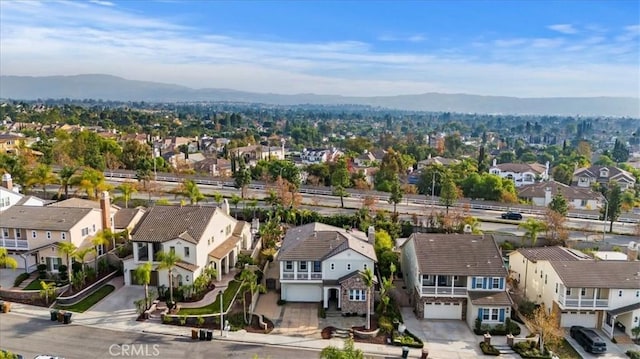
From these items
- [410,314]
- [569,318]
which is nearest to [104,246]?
[410,314]

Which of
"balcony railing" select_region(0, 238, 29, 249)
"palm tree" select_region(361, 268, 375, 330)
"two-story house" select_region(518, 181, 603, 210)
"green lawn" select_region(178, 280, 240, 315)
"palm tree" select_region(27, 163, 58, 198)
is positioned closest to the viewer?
"palm tree" select_region(361, 268, 375, 330)

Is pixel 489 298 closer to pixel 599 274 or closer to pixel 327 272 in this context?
pixel 599 274

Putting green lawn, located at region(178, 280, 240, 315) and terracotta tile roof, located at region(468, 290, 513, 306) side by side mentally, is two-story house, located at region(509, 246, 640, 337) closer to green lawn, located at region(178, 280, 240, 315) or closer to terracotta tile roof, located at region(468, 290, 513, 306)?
terracotta tile roof, located at region(468, 290, 513, 306)

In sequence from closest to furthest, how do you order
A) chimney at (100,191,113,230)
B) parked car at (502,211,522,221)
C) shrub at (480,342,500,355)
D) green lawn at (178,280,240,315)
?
shrub at (480,342,500,355)
green lawn at (178,280,240,315)
chimney at (100,191,113,230)
parked car at (502,211,522,221)

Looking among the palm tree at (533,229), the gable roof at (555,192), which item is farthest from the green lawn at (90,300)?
the gable roof at (555,192)

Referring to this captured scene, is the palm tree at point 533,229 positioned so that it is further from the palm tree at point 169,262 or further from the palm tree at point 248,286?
the palm tree at point 169,262

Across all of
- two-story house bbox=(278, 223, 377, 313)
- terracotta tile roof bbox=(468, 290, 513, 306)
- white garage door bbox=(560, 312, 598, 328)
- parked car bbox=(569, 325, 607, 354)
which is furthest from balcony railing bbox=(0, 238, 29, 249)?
parked car bbox=(569, 325, 607, 354)

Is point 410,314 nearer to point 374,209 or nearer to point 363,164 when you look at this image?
point 374,209
